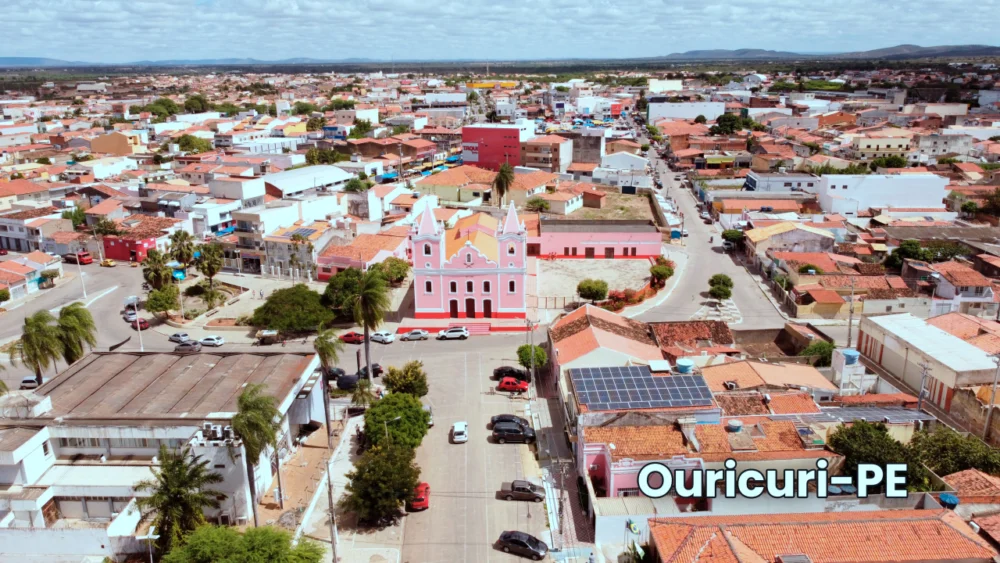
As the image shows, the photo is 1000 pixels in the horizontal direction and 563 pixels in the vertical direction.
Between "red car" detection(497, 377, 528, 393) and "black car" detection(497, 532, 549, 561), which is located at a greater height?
"red car" detection(497, 377, 528, 393)

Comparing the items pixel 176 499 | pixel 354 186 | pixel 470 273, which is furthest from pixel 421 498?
pixel 354 186

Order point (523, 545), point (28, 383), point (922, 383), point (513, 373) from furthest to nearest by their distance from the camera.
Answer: point (28, 383) → point (513, 373) → point (922, 383) → point (523, 545)

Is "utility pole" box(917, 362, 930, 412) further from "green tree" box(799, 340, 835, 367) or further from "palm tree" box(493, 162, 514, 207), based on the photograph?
"palm tree" box(493, 162, 514, 207)

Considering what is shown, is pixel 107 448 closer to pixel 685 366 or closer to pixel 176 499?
pixel 176 499

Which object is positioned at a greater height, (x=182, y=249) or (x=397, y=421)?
(x=182, y=249)

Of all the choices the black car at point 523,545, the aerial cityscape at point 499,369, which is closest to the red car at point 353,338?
the aerial cityscape at point 499,369

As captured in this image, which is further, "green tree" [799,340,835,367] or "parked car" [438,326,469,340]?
"parked car" [438,326,469,340]

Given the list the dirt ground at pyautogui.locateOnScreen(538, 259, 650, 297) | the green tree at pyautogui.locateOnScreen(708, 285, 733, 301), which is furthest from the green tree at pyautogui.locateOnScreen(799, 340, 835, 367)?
the dirt ground at pyautogui.locateOnScreen(538, 259, 650, 297)
